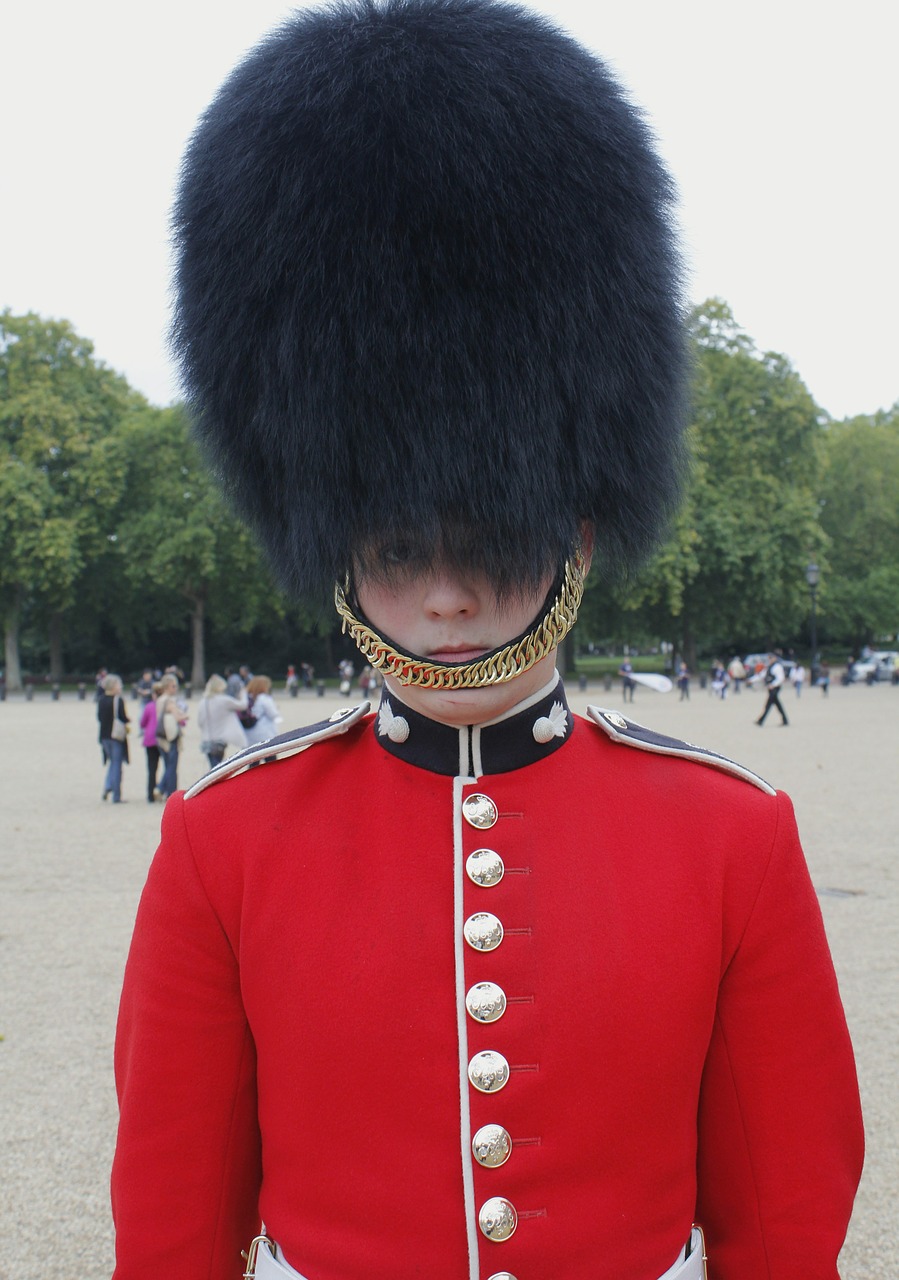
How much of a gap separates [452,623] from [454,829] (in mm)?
315

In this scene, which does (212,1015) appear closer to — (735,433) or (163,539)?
(735,433)

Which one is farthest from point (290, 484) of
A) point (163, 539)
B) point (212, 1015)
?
point (163, 539)

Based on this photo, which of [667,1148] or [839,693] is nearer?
[667,1148]

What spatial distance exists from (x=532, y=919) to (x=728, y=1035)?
0.36m

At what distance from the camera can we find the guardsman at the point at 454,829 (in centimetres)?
174

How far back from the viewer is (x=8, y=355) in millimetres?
45531

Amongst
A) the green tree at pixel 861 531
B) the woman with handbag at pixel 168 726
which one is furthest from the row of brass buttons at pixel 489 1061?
the green tree at pixel 861 531

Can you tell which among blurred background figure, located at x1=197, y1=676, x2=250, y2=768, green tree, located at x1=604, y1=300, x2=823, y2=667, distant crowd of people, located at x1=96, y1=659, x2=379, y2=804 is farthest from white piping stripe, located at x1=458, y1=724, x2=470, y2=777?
green tree, located at x1=604, y1=300, x2=823, y2=667

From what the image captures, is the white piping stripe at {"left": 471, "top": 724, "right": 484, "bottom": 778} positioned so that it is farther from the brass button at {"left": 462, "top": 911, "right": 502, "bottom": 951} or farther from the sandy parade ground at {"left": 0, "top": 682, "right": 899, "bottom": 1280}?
the sandy parade ground at {"left": 0, "top": 682, "right": 899, "bottom": 1280}

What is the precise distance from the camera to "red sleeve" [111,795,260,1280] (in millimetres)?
1769

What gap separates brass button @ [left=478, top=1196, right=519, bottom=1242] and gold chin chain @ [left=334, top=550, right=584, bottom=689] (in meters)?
0.73

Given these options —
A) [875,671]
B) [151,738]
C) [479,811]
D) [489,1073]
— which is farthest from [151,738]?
[875,671]

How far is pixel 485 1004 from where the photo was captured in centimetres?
172

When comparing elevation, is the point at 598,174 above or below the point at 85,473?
below
